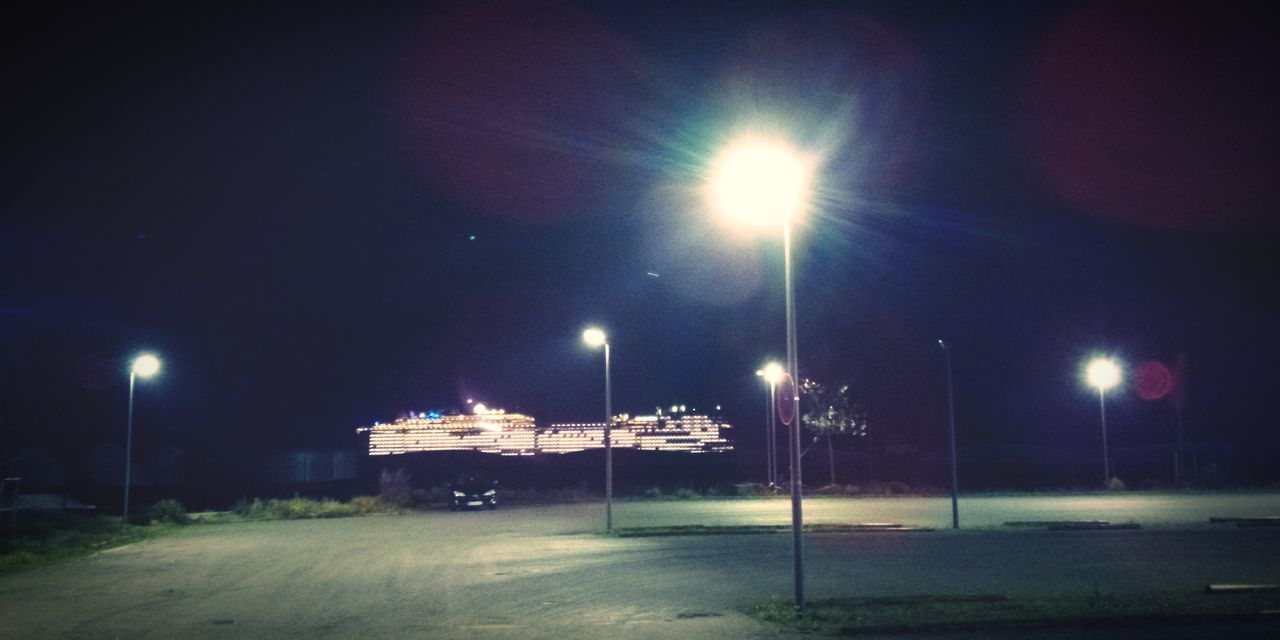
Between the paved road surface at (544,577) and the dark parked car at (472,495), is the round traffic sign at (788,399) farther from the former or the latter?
the dark parked car at (472,495)

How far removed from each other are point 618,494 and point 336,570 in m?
35.4

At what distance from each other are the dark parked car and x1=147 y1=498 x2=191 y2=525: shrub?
11.1 metres

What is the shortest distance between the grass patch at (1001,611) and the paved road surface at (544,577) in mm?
580

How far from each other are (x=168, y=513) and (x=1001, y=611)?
34.9 m

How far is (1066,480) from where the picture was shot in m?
60.6

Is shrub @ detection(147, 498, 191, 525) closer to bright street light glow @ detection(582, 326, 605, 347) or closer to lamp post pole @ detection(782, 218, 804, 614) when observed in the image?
bright street light glow @ detection(582, 326, 605, 347)

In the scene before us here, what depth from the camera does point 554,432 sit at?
9369 centimetres

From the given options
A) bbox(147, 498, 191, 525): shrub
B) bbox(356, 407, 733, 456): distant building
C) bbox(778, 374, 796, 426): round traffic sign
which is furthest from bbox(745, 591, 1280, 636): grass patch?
bbox(356, 407, 733, 456): distant building

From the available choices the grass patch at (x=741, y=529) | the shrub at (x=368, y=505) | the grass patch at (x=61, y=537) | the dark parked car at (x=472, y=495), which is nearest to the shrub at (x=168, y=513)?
the grass patch at (x=61, y=537)

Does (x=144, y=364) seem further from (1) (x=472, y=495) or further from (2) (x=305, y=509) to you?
(1) (x=472, y=495)

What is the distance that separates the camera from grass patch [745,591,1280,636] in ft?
41.9

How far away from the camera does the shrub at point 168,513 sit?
3819 centimetres

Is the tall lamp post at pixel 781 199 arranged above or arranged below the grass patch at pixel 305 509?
above

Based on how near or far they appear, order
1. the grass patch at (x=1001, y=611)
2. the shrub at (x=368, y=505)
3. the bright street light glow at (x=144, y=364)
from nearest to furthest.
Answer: the grass patch at (x=1001, y=611) → the bright street light glow at (x=144, y=364) → the shrub at (x=368, y=505)
